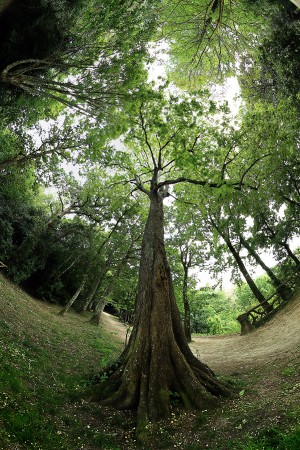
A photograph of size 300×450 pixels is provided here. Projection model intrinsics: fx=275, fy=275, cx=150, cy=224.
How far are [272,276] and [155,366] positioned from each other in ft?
53.1

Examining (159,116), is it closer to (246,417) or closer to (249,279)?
(246,417)

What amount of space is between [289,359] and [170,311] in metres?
4.23

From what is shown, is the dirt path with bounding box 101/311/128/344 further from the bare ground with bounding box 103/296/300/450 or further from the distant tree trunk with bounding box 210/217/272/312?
the distant tree trunk with bounding box 210/217/272/312

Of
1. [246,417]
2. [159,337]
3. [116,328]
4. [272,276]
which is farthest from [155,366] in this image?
[116,328]

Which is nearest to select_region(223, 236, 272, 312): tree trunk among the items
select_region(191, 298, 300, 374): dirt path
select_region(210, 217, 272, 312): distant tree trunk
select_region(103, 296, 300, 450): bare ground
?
select_region(210, 217, 272, 312): distant tree trunk

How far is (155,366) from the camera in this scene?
638 centimetres

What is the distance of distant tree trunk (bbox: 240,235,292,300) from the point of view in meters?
18.9

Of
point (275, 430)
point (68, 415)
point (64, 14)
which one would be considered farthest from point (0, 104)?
point (275, 430)

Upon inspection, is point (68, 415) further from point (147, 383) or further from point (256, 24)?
point (256, 24)

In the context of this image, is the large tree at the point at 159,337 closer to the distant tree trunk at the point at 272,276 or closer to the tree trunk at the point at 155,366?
the tree trunk at the point at 155,366

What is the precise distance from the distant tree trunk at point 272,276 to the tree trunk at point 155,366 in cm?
1403

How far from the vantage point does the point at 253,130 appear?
11.2 m

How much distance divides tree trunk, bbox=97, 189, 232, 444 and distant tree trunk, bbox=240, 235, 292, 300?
14.0 meters

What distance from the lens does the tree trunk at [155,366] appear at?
597cm
